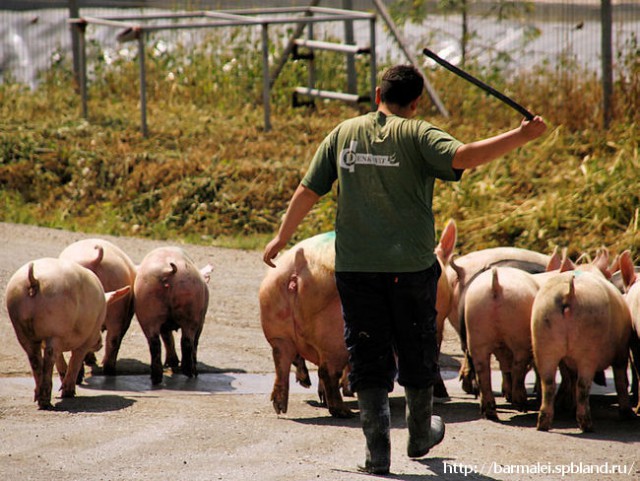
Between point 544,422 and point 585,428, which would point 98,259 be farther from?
point 585,428

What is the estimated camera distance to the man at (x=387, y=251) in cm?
467

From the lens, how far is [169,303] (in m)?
6.99

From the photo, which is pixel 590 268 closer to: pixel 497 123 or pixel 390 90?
pixel 390 90

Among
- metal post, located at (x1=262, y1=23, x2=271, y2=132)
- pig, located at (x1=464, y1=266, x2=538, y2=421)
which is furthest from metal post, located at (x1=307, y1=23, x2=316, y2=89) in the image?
pig, located at (x1=464, y1=266, x2=538, y2=421)

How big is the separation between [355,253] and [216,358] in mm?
3080

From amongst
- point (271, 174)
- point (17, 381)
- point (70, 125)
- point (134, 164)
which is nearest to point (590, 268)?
point (17, 381)

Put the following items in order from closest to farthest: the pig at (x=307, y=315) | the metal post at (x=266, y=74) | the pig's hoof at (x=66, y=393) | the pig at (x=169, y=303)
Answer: the pig at (x=307, y=315) < the pig's hoof at (x=66, y=393) < the pig at (x=169, y=303) < the metal post at (x=266, y=74)

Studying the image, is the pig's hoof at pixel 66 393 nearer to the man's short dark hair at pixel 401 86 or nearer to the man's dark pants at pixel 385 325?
the man's dark pants at pixel 385 325

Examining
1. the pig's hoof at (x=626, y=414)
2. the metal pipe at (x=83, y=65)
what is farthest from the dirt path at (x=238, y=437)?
the metal pipe at (x=83, y=65)

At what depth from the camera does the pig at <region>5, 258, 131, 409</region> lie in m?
5.98

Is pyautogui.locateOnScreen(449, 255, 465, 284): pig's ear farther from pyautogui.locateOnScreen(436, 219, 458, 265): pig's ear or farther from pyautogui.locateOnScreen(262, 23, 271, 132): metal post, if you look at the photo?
pyautogui.locateOnScreen(262, 23, 271, 132): metal post

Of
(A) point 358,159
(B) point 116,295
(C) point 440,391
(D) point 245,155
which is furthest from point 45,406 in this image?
(D) point 245,155

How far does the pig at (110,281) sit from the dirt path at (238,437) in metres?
0.20

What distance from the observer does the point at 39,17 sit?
17750 mm
